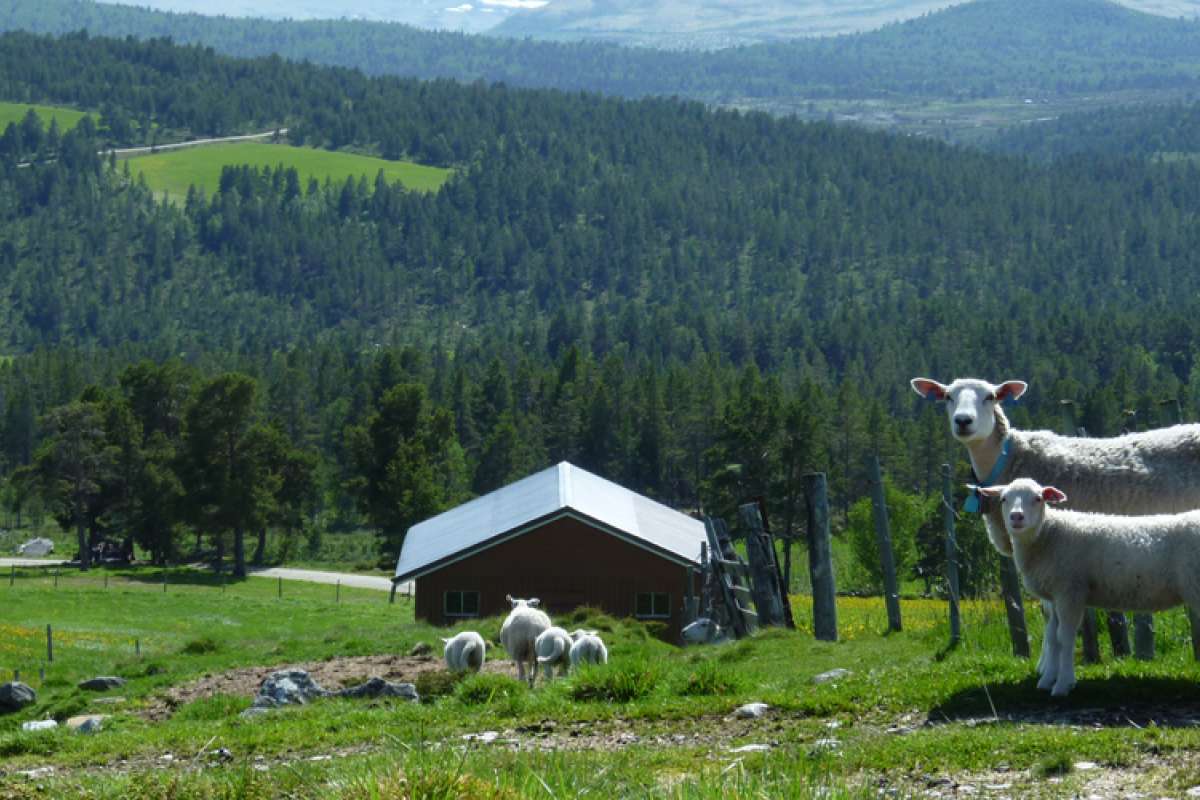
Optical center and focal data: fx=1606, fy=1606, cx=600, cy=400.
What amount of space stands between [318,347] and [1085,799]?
554ft

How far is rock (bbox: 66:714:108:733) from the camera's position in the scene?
1895 cm

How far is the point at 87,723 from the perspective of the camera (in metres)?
19.4

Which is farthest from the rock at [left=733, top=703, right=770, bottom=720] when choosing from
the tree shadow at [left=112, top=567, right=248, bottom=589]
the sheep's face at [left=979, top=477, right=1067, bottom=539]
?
the tree shadow at [left=112, top=567, right=248, bottom=589]

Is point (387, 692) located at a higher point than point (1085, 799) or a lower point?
lower

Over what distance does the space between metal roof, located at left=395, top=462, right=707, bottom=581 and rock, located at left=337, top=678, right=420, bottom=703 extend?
21.5m

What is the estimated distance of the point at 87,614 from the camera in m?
56.4

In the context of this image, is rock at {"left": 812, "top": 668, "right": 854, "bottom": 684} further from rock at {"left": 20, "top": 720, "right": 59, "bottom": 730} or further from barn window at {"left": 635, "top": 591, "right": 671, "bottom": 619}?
barn window at {"left": 635, "top": 591, "right": 671, "bottom": 619}

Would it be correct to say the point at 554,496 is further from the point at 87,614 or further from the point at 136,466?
the point at 136,466

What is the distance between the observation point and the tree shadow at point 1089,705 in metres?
11.0

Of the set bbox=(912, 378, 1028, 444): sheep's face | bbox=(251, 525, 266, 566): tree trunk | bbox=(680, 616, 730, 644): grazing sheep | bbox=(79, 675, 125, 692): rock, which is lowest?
bbox=(251, 525, 266, 566): tree trunk

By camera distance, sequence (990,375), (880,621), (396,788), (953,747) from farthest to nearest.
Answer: (990,375) < (880,621) < (953,747) < (396,788)

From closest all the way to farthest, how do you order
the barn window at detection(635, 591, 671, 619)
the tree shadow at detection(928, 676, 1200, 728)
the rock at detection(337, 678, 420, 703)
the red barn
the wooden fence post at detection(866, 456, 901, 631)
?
1. the tree shadow at detection(928, 676, 1200, 728)
2. the rock at detection(337, 678, 420, 703)
3. the wooden fence post at detection(866, 456, 901, 631)
4. the red barn
5. the barn window at detection(635, 591, 671, 619)

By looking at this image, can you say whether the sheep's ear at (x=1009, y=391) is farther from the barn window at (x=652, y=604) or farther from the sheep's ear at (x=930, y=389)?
the barn window at (x=652, y=604)

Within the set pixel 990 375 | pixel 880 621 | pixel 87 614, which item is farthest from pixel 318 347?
pixel 880 621
